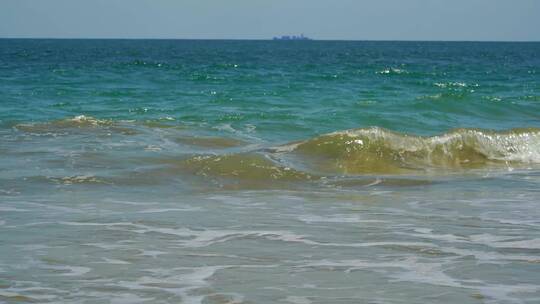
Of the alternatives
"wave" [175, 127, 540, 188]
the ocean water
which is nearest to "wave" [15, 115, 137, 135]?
the ocean water

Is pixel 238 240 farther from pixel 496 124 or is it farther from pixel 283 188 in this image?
pixel 496 124

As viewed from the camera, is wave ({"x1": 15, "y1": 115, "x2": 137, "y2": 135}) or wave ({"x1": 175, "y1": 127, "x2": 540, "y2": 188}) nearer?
wave ({"x1": 175, "y1": 127, "x2": 540, "y2": 188})

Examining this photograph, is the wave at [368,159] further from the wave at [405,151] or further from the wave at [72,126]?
the wave at [72,126]

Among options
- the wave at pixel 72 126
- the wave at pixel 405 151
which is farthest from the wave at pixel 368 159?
the wave at pixel 72 126

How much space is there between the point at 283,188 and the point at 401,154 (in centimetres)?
307

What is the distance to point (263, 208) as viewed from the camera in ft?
26.7

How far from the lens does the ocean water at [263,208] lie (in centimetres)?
559

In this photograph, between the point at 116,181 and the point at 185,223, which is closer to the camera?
the point at 185,223

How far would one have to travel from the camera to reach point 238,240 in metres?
6.75

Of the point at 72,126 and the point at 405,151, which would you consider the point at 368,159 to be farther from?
the point at 72,126

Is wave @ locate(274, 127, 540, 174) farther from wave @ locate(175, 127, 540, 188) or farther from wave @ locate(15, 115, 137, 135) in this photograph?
wave @ locate(15, 115, 137, 135)

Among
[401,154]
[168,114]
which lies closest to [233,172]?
[401,154]

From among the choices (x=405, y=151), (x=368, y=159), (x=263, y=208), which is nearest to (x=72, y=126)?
(x=368, y=159)

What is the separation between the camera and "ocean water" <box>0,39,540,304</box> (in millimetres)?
5586
